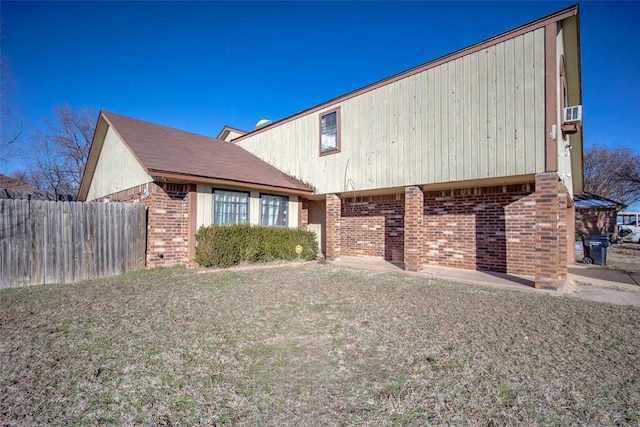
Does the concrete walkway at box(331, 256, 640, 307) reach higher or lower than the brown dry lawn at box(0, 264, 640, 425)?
lower

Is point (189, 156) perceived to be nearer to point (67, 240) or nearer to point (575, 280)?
point (67, 240)

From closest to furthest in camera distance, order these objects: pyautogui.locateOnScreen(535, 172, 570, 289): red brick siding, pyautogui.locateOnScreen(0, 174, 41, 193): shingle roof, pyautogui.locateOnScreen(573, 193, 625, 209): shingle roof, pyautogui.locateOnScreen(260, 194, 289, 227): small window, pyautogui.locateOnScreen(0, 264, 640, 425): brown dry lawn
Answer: pyautogui.locateOnScreen(0, 264, 640, 425): brown dry lawn, pyautogui.locateOnScreen(535, 172, 570, 289): red brick siding, pyautogui.locateOnScreen(260, 194, 289, 227): small window, pyautogui.locateOnScreen(573, 193, 625, 209): shingle roof, pyautogui.locateOnScreen(0, 174, 41, 193): shingle roof

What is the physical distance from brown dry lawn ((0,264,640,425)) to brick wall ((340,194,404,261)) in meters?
5.02

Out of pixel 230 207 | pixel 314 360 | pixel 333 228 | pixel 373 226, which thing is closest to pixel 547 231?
pixel 373 226

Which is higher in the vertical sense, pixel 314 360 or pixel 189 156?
pixel 189 156

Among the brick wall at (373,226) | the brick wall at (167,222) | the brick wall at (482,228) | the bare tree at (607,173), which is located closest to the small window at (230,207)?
the brick wall at (167,222)

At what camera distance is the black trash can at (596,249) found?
1052 centimetres

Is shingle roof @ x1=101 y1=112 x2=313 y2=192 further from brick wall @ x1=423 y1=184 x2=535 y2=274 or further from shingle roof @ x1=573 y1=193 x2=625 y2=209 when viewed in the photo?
shingle roof @ x1=573 y1=193 x2=625 y2=209

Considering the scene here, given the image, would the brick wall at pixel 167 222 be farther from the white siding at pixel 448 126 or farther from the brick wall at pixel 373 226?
the brick wall at pixel 373 226

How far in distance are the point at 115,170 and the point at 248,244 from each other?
6252 mm

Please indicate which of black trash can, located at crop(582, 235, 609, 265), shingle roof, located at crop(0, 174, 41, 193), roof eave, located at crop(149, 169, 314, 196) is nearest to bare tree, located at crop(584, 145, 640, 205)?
black trash can, located at crop(582, 235, 609, 265)

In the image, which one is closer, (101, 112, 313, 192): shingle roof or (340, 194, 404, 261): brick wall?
(101, 112, 313, 192): shingle roof

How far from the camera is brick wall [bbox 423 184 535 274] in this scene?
798cm

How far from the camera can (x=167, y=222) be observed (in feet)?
28.2
